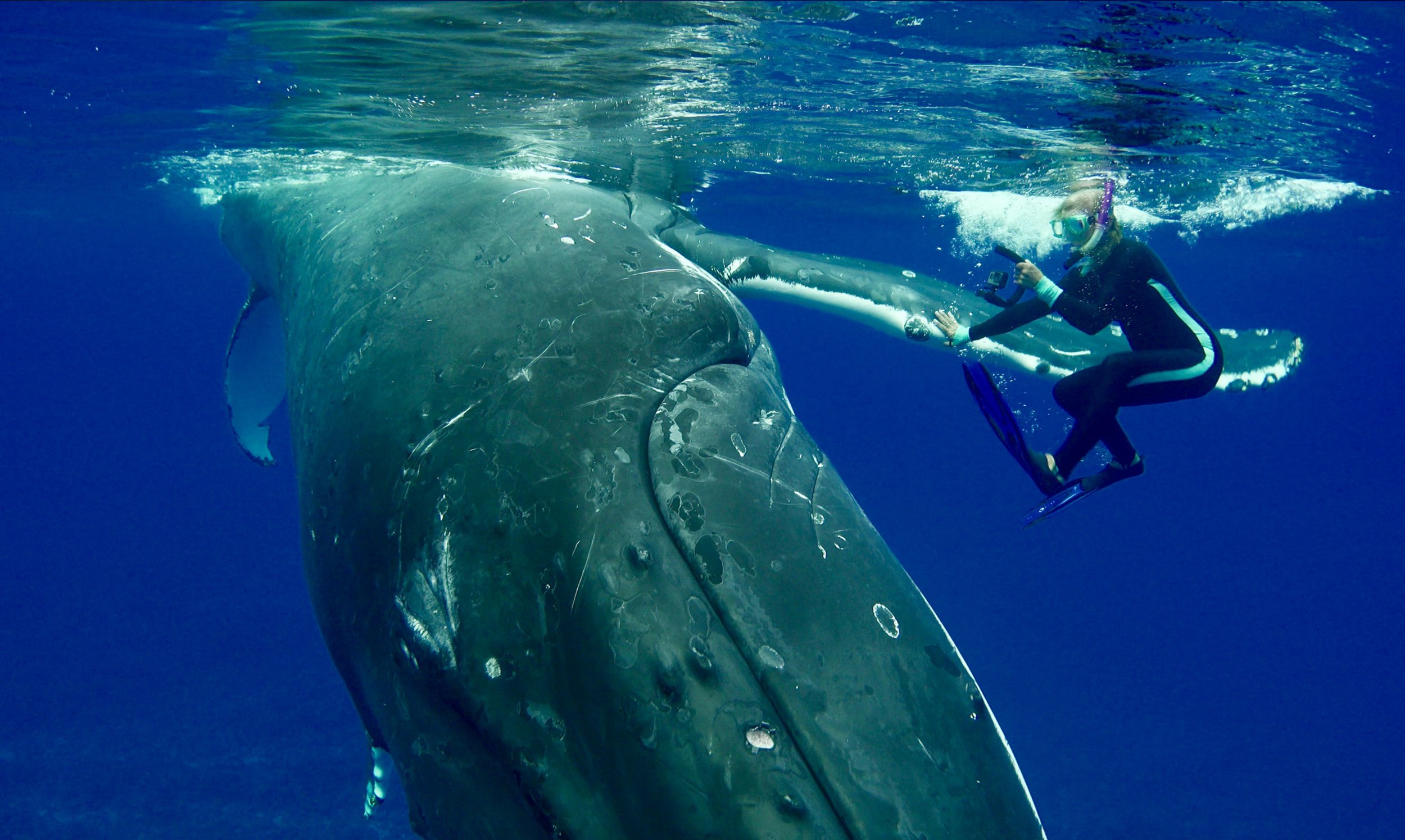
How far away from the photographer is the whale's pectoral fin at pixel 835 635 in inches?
90.0

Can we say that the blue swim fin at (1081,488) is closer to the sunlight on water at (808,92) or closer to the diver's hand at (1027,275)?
the diver's hand at (1027,275)

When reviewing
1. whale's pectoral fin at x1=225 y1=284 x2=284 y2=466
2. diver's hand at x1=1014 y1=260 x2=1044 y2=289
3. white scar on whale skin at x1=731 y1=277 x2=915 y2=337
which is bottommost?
whale's pectoral fin at x1=225 y1=284 x2=284 y2=466

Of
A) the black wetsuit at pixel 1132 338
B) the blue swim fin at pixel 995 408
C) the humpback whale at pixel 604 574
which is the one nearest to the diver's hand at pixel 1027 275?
the black wetsuit at pixel 1132 338

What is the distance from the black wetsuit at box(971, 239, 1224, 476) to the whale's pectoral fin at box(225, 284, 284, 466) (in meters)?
8.87

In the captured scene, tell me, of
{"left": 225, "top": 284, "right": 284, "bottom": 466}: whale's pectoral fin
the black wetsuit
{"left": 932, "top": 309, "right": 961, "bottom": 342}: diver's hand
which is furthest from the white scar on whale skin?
{"left": 225, "top": 284, "right": 284, "bottom": 466}: whale's pectoral fin

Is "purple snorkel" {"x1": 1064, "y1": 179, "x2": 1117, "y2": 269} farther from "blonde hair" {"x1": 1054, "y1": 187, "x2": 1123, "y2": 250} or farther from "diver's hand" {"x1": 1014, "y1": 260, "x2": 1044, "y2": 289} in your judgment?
"diver's hand" {"x1": 1014, "y1": 260, "x2": 1044, "y2": 289}

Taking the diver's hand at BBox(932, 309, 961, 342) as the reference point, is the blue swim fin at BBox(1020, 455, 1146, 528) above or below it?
below

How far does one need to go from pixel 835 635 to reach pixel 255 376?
10.5 m

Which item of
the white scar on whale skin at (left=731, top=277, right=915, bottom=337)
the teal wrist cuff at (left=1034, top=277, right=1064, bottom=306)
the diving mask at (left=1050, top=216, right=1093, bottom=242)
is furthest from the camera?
the diving mask at (left=1050, top=216, right=1093, bottom=242)

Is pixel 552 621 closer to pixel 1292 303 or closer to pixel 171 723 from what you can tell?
pixel 171 723

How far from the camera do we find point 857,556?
279 centimetres

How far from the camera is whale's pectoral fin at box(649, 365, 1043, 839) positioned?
2287 millimetres

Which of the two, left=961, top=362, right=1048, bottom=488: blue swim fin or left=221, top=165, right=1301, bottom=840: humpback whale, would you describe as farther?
left=961, top=362, right=1048, bottom=488: blue swim fin

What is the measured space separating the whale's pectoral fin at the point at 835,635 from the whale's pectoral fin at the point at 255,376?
9199 millimetres
